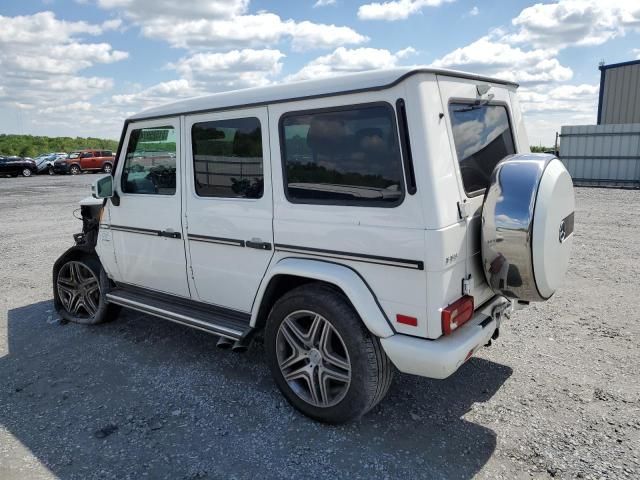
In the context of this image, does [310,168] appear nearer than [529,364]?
Yes

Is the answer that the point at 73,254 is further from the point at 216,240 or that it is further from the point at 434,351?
the point at 434,351

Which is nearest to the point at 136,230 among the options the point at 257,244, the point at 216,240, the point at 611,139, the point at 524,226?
the point at 216,240

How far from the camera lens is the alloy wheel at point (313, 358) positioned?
317cm

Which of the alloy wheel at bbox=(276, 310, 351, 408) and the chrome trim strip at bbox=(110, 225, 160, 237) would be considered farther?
the chrome trim strip at bbox=(110, 225, 160, 237)

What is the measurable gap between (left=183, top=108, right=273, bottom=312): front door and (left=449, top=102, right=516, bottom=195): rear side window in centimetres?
128

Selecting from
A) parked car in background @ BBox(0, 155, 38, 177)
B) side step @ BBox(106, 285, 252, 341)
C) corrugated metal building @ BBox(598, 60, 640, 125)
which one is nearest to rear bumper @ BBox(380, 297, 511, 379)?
side step @ BBox(106, 285, 252, 341)

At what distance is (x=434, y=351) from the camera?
2736mm

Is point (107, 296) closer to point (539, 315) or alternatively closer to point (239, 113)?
point (239, 113)

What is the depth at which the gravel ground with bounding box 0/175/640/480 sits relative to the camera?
2.89 m

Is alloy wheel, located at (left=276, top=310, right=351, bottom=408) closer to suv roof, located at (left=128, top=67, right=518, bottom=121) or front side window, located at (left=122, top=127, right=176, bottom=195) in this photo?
suv roof, located at (left=128, top=67, right=518, bottom=121)

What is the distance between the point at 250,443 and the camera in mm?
3102

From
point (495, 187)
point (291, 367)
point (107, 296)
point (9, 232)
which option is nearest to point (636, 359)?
point (495, 187)

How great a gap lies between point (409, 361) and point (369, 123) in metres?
1.42

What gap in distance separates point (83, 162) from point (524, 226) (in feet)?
113
